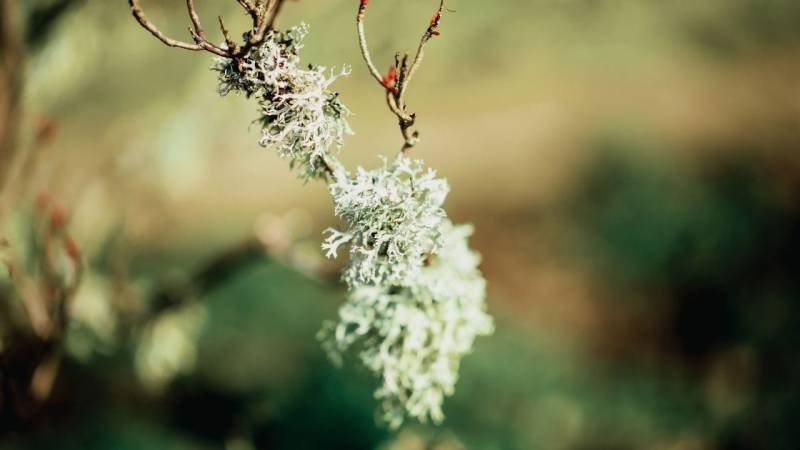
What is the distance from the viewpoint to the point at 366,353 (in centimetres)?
94

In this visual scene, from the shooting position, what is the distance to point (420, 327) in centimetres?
91

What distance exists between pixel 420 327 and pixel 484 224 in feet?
8.00

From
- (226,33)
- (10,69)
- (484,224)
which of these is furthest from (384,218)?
(484,224)

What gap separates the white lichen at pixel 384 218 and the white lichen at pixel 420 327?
121 millimetres

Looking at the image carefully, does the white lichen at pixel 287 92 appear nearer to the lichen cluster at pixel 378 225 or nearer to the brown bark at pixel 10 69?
the lichen cluster at pixel 378 225

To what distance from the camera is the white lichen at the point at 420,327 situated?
2.98 feet

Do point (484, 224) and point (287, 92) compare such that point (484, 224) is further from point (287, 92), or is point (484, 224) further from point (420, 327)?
point (287, 92)

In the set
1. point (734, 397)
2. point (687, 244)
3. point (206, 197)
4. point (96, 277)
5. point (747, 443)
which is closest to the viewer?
point (96, 277)

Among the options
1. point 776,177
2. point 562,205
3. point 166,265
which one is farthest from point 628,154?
point 166,265

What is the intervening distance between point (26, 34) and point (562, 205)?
2.56 meters

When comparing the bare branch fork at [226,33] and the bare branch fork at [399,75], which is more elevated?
the bare branch fork at [399,75]

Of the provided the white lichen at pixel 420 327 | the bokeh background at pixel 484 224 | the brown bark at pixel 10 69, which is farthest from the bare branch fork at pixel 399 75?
the brown bark at pixel 10 69

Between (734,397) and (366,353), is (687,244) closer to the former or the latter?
A: (734,397)

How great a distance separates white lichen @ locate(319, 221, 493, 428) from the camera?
91 centimetres
